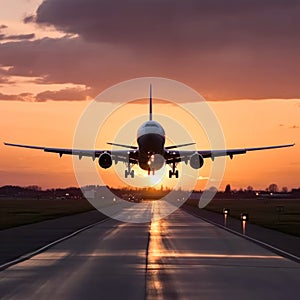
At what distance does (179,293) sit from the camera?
16953 millimetres

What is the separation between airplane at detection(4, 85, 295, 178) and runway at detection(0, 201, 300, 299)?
1988 cm

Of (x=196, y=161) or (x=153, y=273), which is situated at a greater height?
(x=196, y=161)

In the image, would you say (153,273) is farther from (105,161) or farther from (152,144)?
(105,161)

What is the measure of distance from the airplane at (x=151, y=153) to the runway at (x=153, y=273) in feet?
65.2

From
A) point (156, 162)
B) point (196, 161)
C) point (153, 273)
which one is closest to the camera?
point (153, 273)

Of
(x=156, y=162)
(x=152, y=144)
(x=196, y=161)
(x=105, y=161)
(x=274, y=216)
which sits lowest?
(x=274, y=216)

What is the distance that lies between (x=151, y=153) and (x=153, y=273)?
110 ft

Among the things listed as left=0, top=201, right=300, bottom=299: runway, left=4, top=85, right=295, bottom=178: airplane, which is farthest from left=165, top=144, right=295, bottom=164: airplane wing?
left=0, top=201, right=300, bottom=299: runway

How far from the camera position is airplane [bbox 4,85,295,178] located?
5350 centimetres

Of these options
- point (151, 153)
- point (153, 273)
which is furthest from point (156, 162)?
point (153, 273)

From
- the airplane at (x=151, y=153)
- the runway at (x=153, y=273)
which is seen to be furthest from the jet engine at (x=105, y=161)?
the runway at (x=153, y=273)

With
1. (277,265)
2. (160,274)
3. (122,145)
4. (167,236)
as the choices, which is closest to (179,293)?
(160,274)

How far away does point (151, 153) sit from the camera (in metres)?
54.7

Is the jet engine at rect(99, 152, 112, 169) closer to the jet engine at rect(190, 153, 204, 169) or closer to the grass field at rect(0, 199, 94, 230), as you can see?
the jet engine at rect(190, 153, 204, 169)
